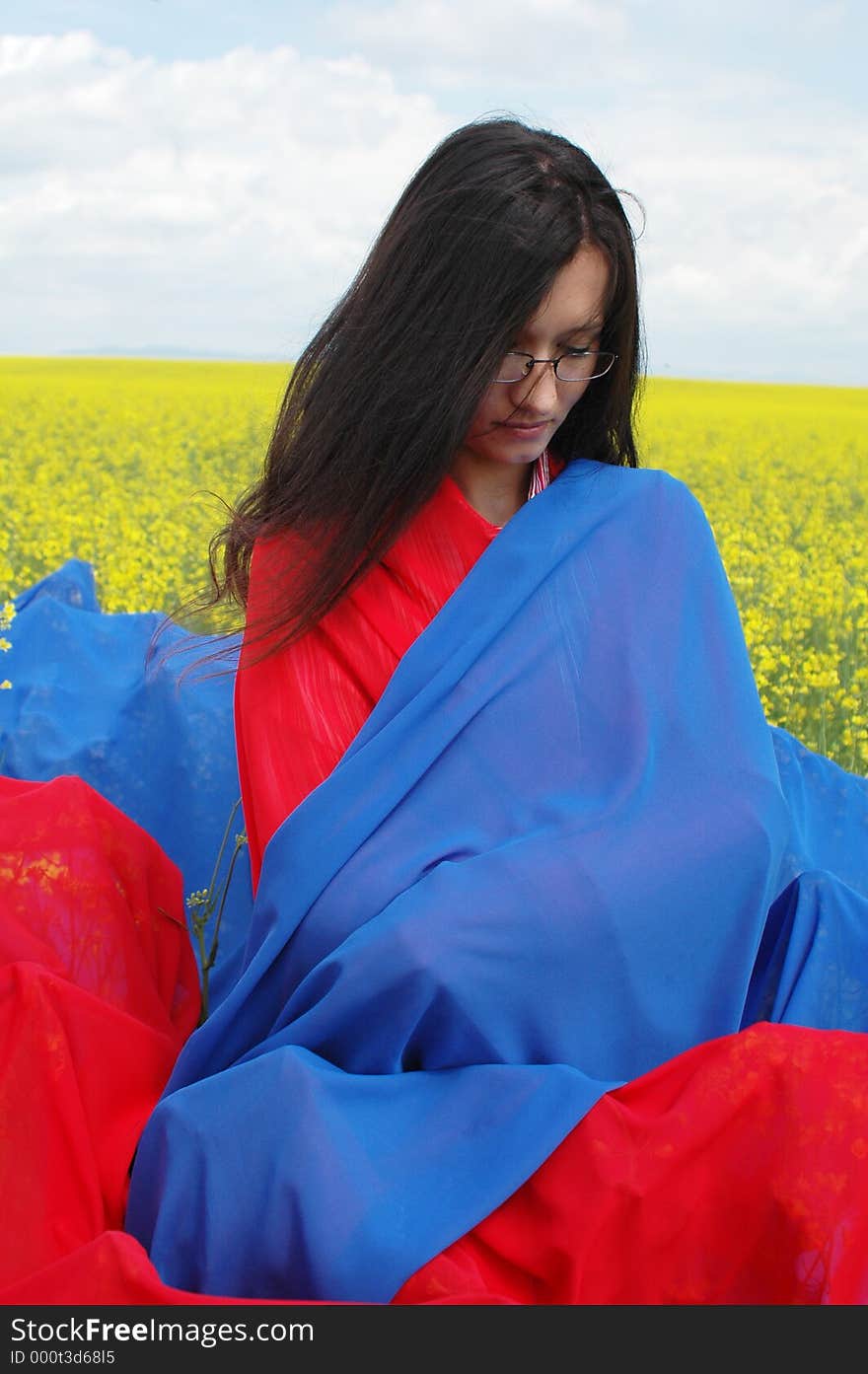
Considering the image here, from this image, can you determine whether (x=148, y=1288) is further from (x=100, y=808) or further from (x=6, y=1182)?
(x=100, y=808)

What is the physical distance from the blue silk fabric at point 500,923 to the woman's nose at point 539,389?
16cm

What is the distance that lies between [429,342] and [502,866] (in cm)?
80

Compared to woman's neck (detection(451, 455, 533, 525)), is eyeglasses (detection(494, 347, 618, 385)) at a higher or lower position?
higher

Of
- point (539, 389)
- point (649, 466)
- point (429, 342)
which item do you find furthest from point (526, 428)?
point (649, 466)

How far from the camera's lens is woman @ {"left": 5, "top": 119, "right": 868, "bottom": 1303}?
1665mm

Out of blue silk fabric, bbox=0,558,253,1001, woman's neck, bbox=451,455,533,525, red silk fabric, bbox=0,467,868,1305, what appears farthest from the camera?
blue silk fabric, bbox=0,558,253,1001


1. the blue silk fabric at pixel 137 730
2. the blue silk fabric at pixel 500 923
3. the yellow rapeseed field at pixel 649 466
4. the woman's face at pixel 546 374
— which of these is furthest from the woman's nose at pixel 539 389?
the blue silk fabric at pixel 137 730

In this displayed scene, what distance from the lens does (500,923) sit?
5.98ft

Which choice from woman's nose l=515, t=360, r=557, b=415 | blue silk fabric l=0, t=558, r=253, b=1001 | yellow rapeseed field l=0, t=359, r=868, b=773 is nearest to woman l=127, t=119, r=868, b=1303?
woman's nose l=515, t=360, r=557, b=415

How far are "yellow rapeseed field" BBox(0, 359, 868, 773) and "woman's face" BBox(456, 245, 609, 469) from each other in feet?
2.15

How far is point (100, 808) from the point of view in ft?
7.96

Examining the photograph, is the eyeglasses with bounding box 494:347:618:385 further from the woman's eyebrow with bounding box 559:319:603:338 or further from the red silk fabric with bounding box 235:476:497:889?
the red silk fabric with bounding box 235:476:497:889

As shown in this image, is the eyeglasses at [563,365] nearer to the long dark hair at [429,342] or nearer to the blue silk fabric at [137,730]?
the long dark hair at [429,342]
